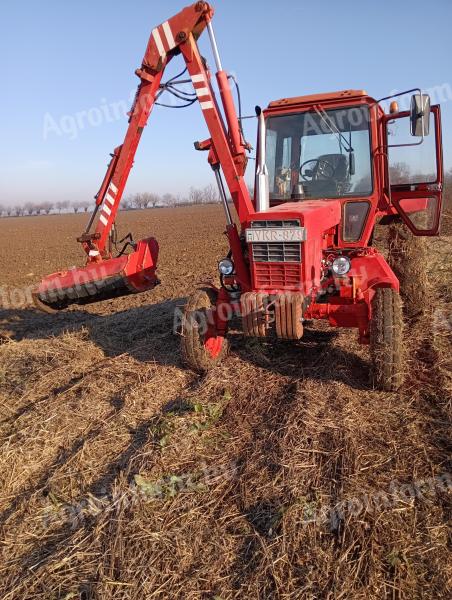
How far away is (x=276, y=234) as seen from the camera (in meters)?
4.24

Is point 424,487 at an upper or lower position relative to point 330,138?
lower

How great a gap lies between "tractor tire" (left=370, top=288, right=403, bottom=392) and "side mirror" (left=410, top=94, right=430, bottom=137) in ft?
5.27

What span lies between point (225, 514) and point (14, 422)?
237cm

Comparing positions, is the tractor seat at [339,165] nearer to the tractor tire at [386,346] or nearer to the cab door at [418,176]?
the cab door at [418,176]

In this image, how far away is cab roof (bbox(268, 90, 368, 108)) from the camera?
516cm

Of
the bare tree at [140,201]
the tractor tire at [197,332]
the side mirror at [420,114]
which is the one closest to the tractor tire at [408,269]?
the side mirror at [420,114]

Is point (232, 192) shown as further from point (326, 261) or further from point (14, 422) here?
point (14, 422)

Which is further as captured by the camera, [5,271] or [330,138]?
[5,271]

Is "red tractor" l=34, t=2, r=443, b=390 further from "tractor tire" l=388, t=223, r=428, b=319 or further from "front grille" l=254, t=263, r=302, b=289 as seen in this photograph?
"tractor tire" l=388, t=223, r=428, b=319

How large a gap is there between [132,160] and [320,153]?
216 cm

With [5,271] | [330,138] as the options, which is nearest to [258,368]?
[330,138]

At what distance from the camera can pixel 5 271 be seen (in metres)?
16.0

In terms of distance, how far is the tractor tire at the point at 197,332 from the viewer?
4895 millimetres

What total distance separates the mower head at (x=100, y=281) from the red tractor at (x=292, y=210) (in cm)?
1
